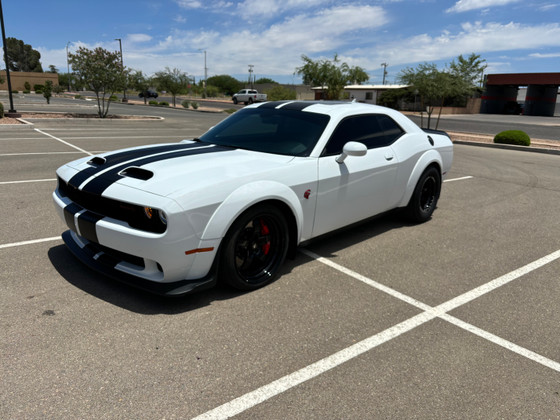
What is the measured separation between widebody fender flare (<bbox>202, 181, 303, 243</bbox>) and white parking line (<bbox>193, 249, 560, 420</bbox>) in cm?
105

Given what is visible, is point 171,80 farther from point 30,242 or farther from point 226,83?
point 226,83

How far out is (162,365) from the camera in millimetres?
2607

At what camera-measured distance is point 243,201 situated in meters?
3.24

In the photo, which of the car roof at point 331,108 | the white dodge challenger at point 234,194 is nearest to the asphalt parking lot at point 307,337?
the white dodge challenger at point 234,194

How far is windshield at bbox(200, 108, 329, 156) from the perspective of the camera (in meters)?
4.09

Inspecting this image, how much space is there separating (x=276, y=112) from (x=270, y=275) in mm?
1857

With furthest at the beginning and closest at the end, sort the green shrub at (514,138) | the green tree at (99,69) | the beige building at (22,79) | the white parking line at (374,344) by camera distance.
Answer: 1. the beige building at (22,79)
2. the green tree at (99,69)
3. the green shrub at (514,138)
4. the white parking line at (374,344)

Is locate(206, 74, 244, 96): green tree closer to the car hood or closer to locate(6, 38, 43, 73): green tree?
locate(6, 38, 43, 73): green tree

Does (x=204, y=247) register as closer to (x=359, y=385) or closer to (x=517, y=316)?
(x=359, y=385)

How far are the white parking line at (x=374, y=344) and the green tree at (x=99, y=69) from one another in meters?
20.9

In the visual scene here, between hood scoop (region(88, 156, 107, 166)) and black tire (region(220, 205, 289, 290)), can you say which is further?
hood scoop (region(88, 156, 107, 166))

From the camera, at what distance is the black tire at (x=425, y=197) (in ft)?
17.9

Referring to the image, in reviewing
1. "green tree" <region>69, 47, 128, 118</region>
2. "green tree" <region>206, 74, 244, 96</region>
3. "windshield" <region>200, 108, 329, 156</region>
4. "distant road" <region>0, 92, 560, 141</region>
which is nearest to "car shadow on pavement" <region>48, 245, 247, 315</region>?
"windshield" <region>200, 108, 329, 156</region>

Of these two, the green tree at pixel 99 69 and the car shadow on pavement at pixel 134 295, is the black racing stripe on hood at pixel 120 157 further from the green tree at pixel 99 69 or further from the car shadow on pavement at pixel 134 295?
the green tree at pixel 99 69
